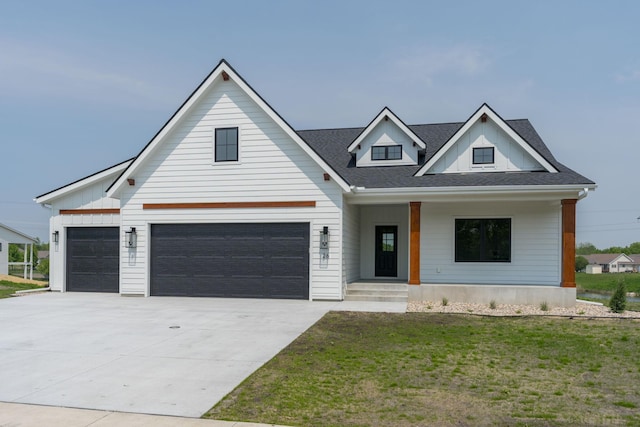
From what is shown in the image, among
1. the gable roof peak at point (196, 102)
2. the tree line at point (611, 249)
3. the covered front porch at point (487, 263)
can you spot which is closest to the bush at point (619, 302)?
the covered front porch at point (487, 263)

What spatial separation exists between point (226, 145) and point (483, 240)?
29.2ft

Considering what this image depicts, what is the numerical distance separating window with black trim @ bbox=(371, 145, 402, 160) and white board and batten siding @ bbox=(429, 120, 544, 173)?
213 cm

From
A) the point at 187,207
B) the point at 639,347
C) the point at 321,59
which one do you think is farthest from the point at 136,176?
the point at 639,347

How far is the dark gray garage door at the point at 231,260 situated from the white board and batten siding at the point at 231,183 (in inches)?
11.2

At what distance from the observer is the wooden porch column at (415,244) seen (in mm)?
14586

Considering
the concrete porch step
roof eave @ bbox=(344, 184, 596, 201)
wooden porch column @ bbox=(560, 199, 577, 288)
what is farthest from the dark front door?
wooden porch column @ bbox=(560, 199, 577, 288)

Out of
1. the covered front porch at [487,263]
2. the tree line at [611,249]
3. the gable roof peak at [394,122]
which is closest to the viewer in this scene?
the covered front porch at [487,263]

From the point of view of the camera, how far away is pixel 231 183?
14.9m

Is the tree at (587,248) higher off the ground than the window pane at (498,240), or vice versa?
the window pane at (498,240)

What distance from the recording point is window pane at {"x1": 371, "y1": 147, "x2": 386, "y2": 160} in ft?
57.9

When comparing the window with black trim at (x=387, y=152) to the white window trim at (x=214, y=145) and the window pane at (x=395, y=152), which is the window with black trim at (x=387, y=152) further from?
the white window trim at (x=214, y=145)

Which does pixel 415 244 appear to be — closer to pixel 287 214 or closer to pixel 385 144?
pixel 287 214

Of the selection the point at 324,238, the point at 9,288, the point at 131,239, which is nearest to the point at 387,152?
the point at 324,238

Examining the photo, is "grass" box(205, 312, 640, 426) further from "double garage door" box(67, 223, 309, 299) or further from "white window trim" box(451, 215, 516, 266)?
"white window trim" box(451, 215, 516, 266)
